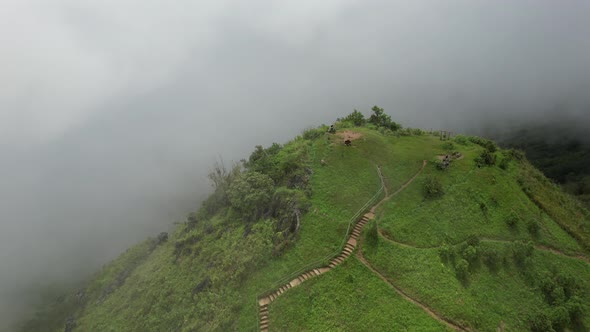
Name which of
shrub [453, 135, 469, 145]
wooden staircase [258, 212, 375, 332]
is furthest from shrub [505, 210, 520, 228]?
wooden staircase [258, 212, 375, 332]

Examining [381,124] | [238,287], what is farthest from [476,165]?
[238,287]

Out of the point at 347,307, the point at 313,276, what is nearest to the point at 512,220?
the point at 347,307

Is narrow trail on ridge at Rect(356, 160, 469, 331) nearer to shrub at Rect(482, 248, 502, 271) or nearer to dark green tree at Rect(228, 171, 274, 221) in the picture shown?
shrub at Rect(482, 248, 502, 271)

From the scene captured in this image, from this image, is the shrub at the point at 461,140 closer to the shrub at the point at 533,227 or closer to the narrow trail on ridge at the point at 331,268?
the shrub at the point at 533,227

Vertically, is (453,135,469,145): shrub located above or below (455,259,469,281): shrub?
above

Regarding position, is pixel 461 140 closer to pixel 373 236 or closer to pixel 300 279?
pixel 373 236

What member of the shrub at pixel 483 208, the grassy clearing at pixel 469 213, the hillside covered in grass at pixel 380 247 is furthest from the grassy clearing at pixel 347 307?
the shrub at pixel 483 208
